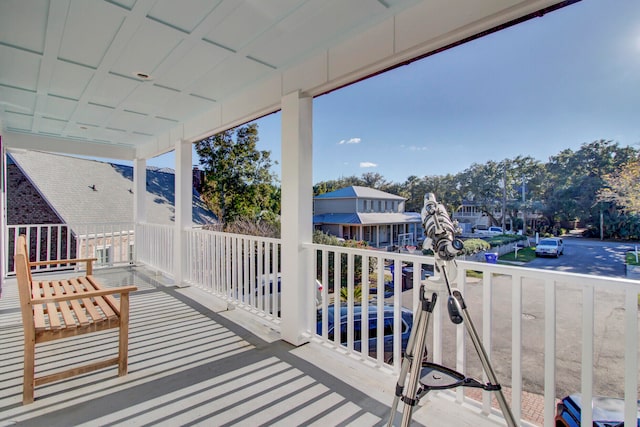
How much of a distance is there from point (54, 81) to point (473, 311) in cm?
426

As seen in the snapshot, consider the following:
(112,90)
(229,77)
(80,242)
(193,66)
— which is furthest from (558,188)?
(80,242)

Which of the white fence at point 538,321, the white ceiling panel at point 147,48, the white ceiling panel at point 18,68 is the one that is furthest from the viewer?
the white ceiling panel at point 18,68

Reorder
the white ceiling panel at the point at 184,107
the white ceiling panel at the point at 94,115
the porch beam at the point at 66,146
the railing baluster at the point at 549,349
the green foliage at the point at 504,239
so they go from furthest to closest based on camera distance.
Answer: the porch beam at the point at 66,146, the white ceiling panel at the point at 94,115, the white ceiling panel at the point at 184,107, the green foliage at the point at 504,239, the railing baluster at the point at 549,349

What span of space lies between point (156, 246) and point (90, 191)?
7145 mm

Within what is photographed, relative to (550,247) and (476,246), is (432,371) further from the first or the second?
(550,247)

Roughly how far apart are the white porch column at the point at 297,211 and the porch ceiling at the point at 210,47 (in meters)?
0.24

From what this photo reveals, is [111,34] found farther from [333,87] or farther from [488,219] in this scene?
[488,219]

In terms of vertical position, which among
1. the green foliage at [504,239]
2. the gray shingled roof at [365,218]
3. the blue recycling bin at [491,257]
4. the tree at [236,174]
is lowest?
the blue recycling bin at [491,257]

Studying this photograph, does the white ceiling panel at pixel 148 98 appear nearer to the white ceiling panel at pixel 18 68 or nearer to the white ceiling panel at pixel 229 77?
the white ceiling panel at pixel 229 77

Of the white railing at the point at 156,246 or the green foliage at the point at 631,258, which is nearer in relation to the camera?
the green foliage at the point at 631,258

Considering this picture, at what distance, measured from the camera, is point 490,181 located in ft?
7.41

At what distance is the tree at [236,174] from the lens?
30.2 ft

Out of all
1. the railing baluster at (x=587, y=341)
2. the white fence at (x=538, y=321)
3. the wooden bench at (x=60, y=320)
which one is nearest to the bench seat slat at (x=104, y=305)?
the wooden bench at (x=60, y=320)

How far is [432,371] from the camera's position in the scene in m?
1.50
